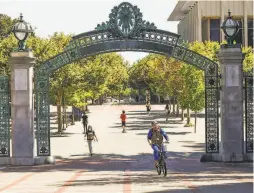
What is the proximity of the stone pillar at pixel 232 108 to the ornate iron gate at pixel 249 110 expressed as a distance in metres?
0.28

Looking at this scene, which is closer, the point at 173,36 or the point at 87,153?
the point at 173,36

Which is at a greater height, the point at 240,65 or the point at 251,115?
the point at 240,65

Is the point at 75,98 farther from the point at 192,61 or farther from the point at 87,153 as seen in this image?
the point at 192,61

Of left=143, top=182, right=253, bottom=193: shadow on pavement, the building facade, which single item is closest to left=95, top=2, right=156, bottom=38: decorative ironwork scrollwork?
left=143, top=182, right=253, bottom=193: shadow on pavement

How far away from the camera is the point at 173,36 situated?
19.0m

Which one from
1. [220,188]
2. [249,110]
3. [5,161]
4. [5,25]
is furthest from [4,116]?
[5,25]

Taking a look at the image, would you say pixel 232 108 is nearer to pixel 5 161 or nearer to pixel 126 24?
pixel 126 24

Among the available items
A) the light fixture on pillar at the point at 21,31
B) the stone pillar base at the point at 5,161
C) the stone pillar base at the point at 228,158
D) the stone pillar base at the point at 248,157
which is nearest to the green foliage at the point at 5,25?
the light fixture on pillar at the point at 21,31

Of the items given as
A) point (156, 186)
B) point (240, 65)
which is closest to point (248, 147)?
point (240, 65)

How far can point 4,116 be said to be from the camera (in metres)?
18.6

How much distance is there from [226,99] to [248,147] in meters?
1.95

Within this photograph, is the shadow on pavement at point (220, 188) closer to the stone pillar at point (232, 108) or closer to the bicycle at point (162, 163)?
the bicycle at point (162, 163)

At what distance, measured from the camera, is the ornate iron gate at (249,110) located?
18625 millimetres

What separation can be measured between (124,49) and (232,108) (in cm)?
441
